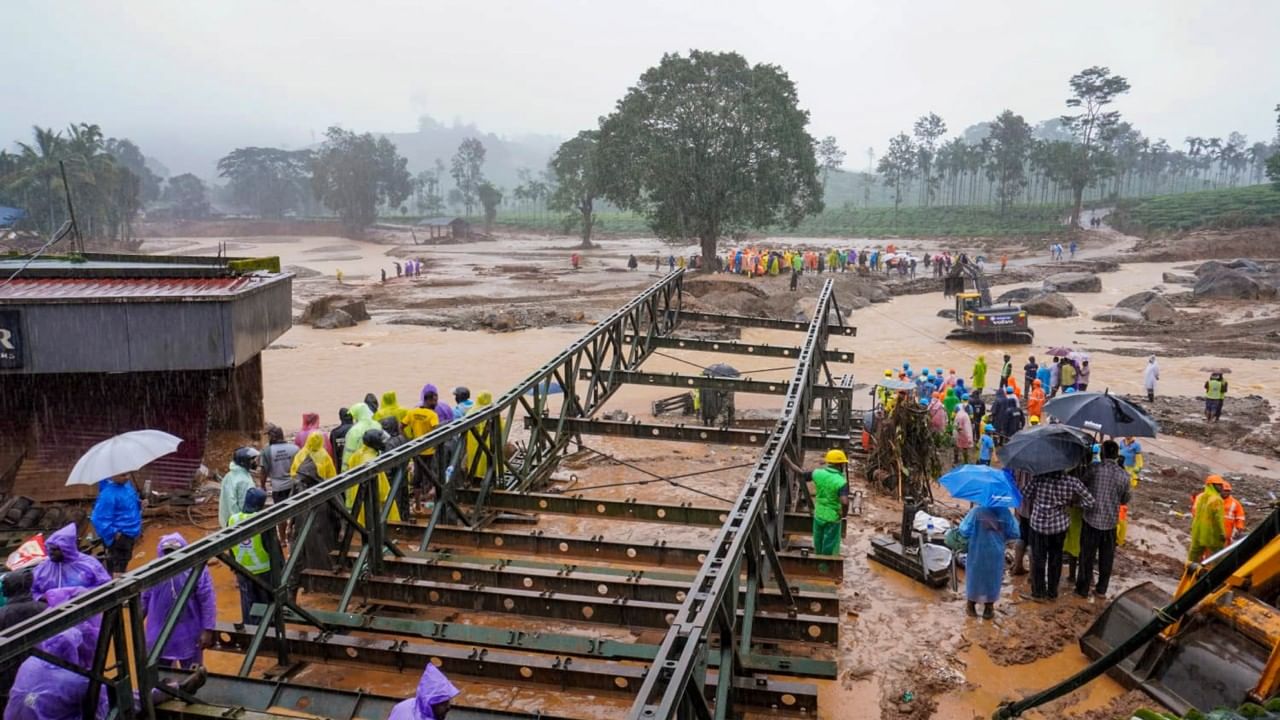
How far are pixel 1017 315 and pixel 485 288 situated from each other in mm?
25010

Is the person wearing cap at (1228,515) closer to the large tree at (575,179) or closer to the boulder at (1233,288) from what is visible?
the boulder at (1233,288)

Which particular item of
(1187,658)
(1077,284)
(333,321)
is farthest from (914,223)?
(1187,658)

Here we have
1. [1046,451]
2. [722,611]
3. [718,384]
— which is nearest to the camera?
[722,611]

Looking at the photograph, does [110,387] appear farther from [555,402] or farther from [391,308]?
[391,308]

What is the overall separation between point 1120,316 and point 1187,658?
30.1 meters

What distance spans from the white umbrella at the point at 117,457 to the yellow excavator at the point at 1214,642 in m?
7.87

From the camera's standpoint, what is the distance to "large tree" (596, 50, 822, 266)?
41.1 m

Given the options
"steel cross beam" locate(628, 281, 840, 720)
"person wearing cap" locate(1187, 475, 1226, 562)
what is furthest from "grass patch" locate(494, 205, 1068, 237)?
"steel cross beam" locate(628, 281, 840, 720)

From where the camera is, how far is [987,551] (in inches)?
297

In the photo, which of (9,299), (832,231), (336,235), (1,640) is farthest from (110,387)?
(832,231)

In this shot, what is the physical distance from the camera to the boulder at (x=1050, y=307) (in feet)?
109

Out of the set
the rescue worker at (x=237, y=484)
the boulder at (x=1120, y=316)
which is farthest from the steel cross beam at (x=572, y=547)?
the boulder at (x=1120, y=316)

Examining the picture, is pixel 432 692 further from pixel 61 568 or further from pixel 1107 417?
pixel 1107 417

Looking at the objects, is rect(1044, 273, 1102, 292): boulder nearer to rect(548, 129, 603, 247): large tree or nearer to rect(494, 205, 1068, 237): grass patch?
rect(494, 205, 1068, 237): grass patch
